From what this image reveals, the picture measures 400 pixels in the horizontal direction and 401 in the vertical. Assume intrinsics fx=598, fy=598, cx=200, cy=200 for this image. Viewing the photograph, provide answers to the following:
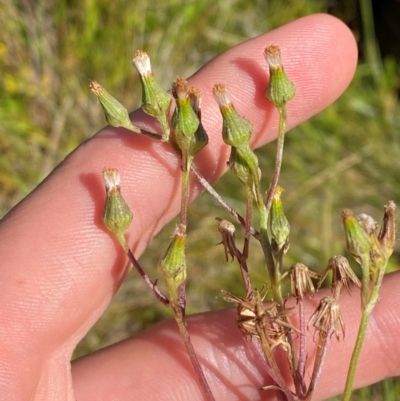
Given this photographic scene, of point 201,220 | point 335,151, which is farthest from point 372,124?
point 201,220

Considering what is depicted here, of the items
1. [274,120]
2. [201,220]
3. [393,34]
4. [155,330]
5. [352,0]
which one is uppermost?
[352,0]

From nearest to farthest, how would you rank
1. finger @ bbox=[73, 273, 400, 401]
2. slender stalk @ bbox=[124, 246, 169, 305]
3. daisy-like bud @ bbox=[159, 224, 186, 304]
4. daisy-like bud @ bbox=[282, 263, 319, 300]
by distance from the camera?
daisy-like bud @ bbox=[159, 224, 186, 304] → slender stalk @ bbox=[124, 246, 169, 305] → daisy-like bud @ bbox=[282, 263, 319, 300] → finger @ bbox=[73, 273, 400, 401]

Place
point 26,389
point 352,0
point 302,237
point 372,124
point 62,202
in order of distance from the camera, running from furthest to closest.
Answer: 1. point 352,0
2. point 372,124
3. point 302,237
4. point 62,202
5. point 26,389

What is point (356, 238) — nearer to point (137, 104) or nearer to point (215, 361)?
point (215, 361)

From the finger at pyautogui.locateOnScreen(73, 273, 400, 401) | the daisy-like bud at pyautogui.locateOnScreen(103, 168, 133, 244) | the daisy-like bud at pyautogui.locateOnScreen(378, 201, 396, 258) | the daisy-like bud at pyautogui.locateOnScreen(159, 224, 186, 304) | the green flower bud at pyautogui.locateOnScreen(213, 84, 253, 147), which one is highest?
the green flower bud at pyautogui.locateOnScreen(213, 84, 253, 147)

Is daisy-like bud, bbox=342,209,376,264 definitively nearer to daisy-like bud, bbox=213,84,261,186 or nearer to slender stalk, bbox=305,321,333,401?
slender stalk, bbox=305,321,333,401

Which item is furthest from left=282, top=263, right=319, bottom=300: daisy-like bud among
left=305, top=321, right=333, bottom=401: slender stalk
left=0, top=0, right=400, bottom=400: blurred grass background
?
left=0, top=0, right=400, bottom=400: blurred grass background

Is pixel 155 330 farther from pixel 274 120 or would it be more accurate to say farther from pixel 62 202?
pixel 274 120

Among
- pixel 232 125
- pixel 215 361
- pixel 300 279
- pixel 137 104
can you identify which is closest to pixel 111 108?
pixel 232 125
